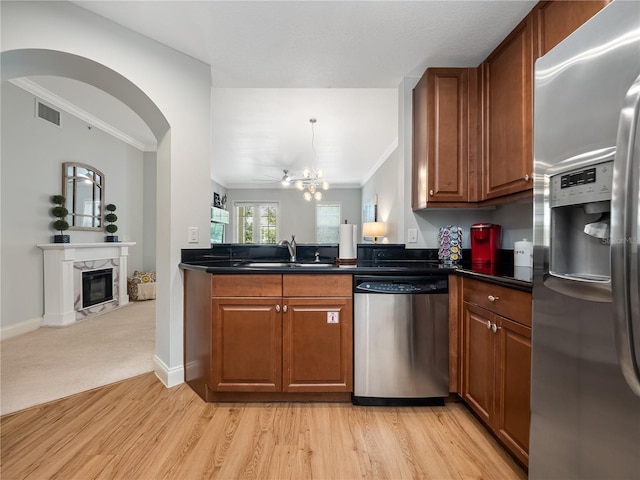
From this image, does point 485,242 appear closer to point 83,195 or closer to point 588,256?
point 588,256

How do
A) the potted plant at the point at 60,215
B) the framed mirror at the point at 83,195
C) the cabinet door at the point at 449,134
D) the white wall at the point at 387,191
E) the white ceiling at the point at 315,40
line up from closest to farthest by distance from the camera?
the white ceiling at the point at 315,40
the cabinet door at the point at 449,134
the potted plant at the point at 60,215
the framed mirror at the point at 83,195
the white wall at the point at 387,191

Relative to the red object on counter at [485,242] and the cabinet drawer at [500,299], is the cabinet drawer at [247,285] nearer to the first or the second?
the cabinet drawer at [500,299]

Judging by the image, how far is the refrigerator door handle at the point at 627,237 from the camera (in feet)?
2.31

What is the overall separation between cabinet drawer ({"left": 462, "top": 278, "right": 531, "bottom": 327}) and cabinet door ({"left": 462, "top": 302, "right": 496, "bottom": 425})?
53 mm

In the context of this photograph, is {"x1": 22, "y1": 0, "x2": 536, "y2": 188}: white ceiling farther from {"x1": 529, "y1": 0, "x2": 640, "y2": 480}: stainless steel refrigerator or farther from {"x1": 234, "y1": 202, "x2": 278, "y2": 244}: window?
{"x1": 234, "y1": 202, "x2": 278, "y2": 244}: window

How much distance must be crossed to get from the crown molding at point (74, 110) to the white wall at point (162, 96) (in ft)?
5.79

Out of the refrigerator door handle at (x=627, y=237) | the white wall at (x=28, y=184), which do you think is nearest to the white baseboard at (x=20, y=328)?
the white wall at (x=28, y=184)

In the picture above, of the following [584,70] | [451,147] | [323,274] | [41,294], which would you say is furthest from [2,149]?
[584,70]

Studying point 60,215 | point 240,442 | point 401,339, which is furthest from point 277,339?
point 60,215

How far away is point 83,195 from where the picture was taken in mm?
4117

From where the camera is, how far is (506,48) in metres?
1.90

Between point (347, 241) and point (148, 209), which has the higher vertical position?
point (148, 209)

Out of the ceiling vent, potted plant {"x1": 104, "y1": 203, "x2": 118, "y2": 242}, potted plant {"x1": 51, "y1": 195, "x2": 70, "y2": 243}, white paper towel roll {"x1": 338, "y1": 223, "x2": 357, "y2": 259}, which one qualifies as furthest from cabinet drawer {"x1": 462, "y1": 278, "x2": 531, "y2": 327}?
potted plant {"x1": 104, "y1": 203, "x2": 118, "y2": 242}

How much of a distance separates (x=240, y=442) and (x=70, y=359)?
80.6 inches
